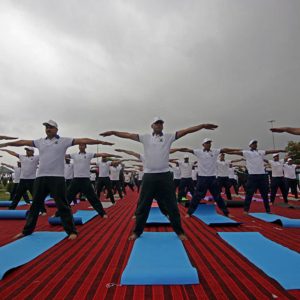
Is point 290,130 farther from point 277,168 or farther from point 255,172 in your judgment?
point 277,168

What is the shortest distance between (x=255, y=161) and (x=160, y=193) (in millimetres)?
4272

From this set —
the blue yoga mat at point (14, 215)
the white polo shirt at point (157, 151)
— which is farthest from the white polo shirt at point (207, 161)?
the blue yoga mat at point (14, 215)

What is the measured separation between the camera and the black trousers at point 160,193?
4.67m

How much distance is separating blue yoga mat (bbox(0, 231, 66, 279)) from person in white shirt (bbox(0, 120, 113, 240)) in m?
0.25

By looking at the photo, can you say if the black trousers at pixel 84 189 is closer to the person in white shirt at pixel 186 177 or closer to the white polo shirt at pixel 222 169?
the person in white shirt at pixel 186 177

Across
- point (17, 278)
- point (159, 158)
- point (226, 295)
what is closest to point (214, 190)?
point (159, 158)

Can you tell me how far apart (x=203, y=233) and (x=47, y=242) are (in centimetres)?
284

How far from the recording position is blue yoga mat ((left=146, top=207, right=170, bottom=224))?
19.9ft

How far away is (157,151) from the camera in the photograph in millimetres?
4785

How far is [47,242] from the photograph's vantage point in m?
4.45

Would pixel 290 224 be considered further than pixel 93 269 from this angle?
Yes

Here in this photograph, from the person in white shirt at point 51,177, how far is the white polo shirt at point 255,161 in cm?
486

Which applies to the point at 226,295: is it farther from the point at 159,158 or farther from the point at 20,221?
the point at 20,221

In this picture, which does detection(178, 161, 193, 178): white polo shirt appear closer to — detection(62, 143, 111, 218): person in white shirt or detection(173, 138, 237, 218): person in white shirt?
detection(173, 138, 237, 218): person in white shirt
